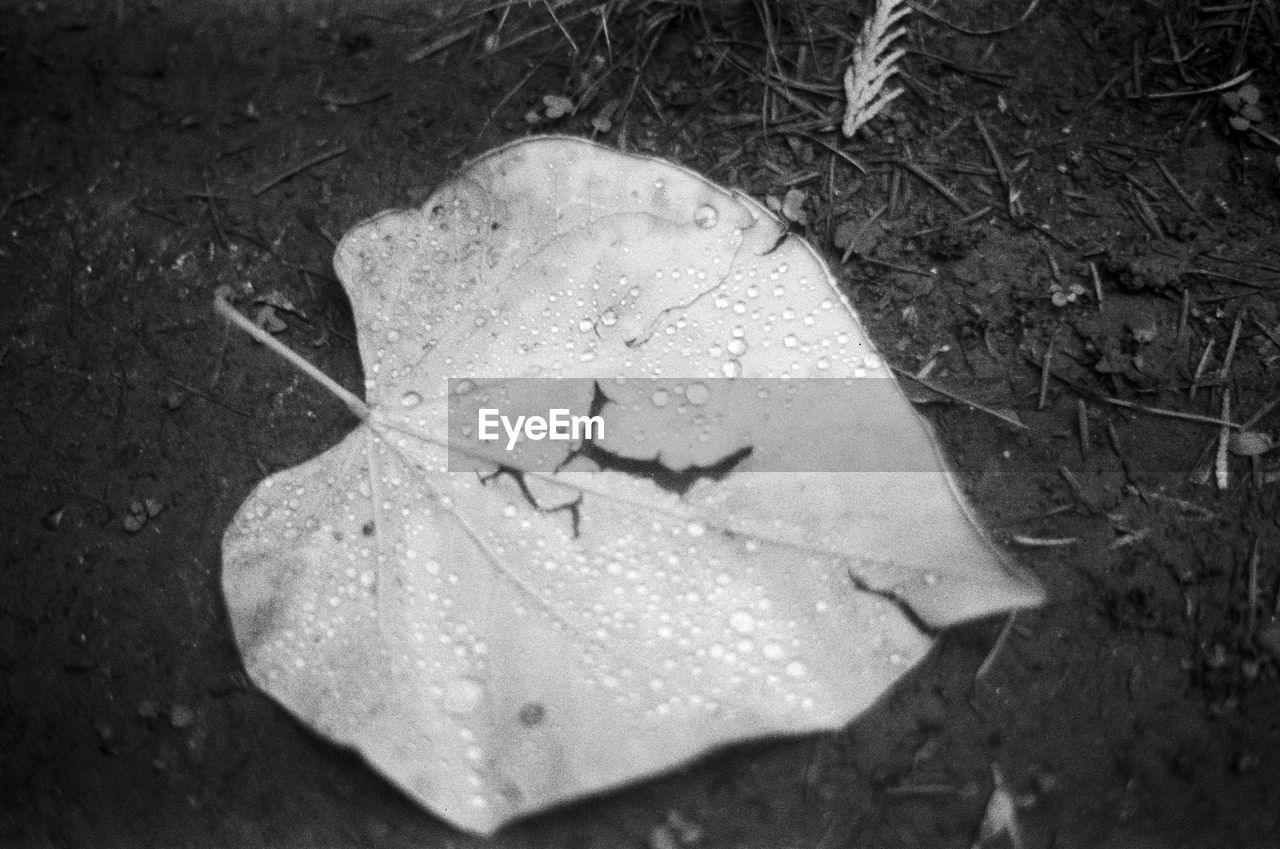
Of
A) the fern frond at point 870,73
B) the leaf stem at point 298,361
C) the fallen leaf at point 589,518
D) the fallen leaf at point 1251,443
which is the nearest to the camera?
the fallen leaf at point 589,518

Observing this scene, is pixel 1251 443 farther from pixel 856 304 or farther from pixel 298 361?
pixel 298 361

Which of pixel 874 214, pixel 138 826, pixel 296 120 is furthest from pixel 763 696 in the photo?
pixel 296 120

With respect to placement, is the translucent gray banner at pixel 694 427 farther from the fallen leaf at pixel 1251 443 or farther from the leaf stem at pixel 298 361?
the fallen leaf at pixel 1251 443

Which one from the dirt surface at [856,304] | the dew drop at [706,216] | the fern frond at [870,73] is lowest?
the dirt surface at [856,304]

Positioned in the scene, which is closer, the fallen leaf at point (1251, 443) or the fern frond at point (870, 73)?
the fallen leaf at point (1251, 443)
